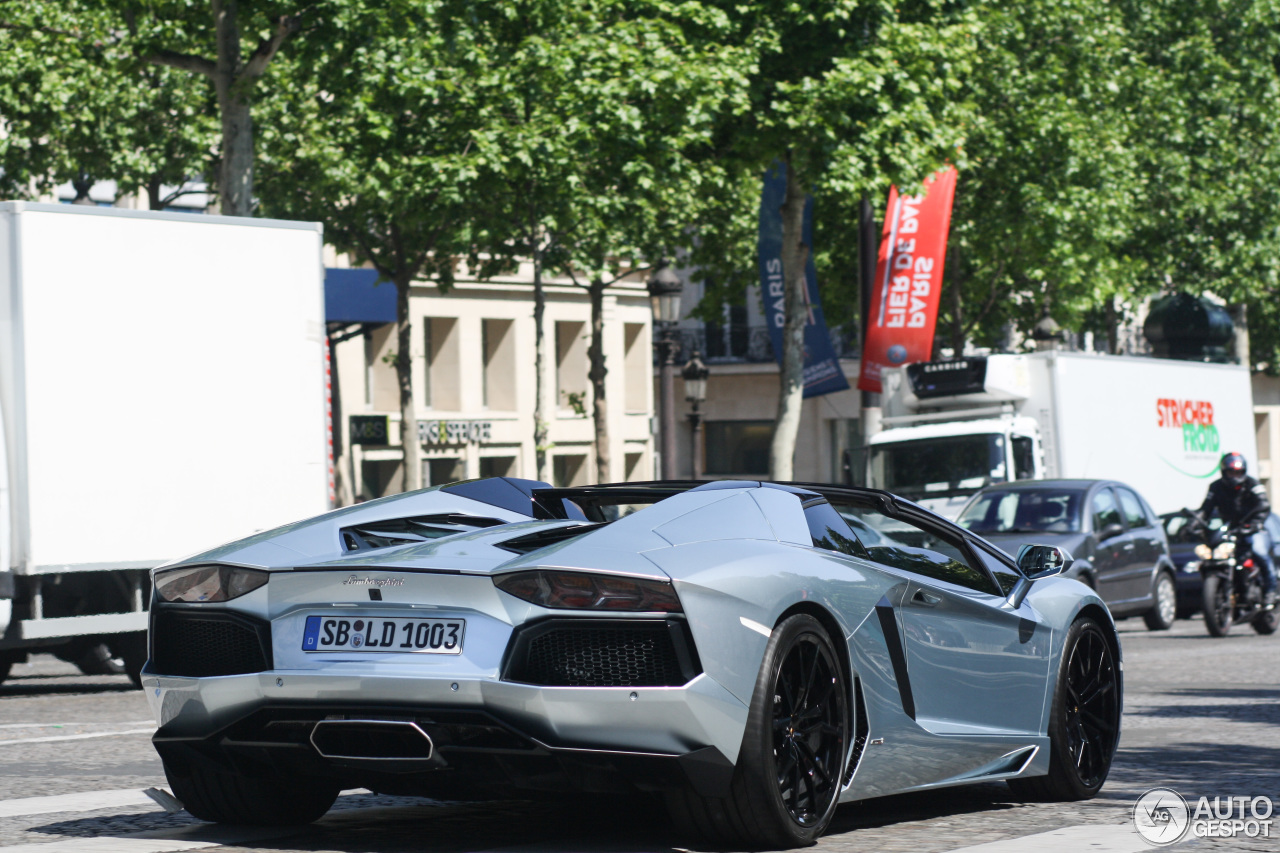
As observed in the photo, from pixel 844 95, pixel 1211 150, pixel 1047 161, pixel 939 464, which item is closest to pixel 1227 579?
pixel 939 464

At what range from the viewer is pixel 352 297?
33406 mm

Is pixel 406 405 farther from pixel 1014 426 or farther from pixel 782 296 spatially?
pixel 1014 426

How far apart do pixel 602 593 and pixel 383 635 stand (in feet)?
2.12

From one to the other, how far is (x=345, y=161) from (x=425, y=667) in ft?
73.2

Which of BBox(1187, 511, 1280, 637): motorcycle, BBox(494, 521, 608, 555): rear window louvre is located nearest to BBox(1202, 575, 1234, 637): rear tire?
BBox(1187, 511, 1280, 637): motorcycle

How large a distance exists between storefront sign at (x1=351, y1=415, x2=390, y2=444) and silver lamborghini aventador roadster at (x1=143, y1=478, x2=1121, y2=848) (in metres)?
32.7

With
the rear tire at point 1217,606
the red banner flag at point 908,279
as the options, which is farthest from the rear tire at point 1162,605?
the red banner flag at point 908,279

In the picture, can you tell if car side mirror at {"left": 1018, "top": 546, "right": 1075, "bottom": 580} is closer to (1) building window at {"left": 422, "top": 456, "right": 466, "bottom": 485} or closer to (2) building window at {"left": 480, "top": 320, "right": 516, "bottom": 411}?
(1) building window at {"left": 422, "top": 456, "right": 466, "bottom": 485}

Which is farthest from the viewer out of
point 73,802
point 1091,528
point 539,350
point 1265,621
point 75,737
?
point 539,350

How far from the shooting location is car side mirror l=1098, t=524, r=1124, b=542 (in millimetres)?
19688

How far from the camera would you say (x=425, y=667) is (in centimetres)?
538

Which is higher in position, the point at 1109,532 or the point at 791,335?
the point at 791,335

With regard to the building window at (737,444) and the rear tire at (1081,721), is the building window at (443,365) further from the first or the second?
the rear tire at (1081,721)

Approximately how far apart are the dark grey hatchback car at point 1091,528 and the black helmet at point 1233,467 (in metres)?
1.22
